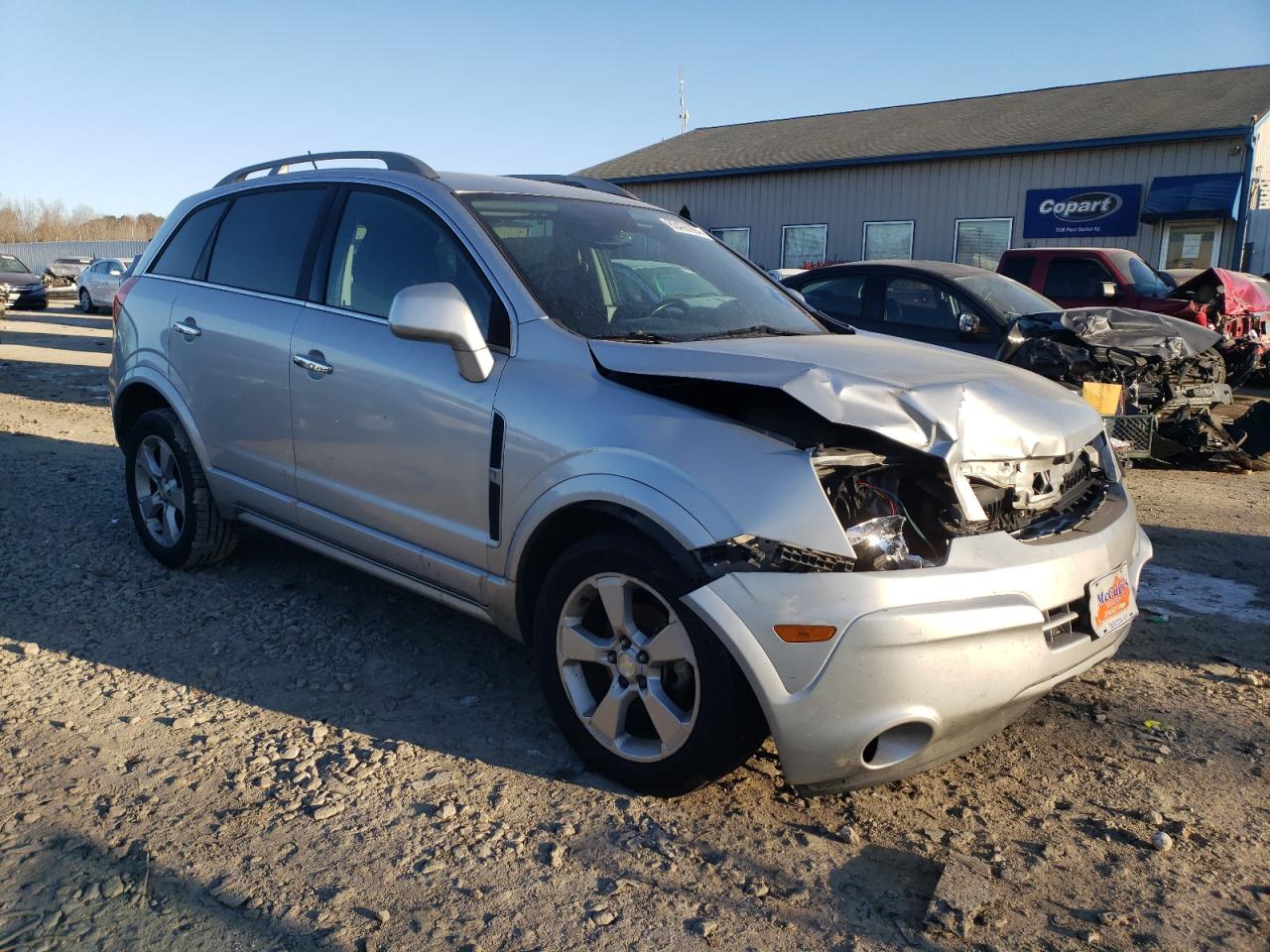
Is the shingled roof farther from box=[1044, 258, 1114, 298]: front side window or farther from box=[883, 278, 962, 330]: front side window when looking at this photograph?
box=[883, 278, 962, 330]: front side window

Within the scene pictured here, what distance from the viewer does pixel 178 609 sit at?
4469 mm

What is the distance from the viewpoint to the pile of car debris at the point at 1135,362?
7.74m

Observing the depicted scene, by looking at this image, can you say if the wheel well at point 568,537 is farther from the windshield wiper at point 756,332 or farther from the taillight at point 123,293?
the taillight at point 123,293

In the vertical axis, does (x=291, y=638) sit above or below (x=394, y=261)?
below

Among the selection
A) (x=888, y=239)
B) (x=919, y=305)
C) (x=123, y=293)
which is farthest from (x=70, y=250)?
(x=123, y=293)

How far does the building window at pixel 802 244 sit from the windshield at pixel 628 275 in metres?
20.4

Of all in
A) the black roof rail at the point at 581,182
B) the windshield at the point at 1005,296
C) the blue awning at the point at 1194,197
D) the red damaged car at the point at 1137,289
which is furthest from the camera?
the blue awning at the point at 1194,197

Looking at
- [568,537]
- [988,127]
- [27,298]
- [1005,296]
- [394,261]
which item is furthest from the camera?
[27,298]

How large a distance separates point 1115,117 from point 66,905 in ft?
76.0

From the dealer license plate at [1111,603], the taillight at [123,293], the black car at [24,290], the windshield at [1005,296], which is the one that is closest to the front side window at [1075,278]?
the windshield at [1005,296]

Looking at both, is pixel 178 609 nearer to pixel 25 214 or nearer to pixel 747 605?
pixel 747 605

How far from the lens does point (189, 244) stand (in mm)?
4992

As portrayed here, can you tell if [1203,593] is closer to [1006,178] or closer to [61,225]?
[1006,178]

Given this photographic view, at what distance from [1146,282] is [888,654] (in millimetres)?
11211
